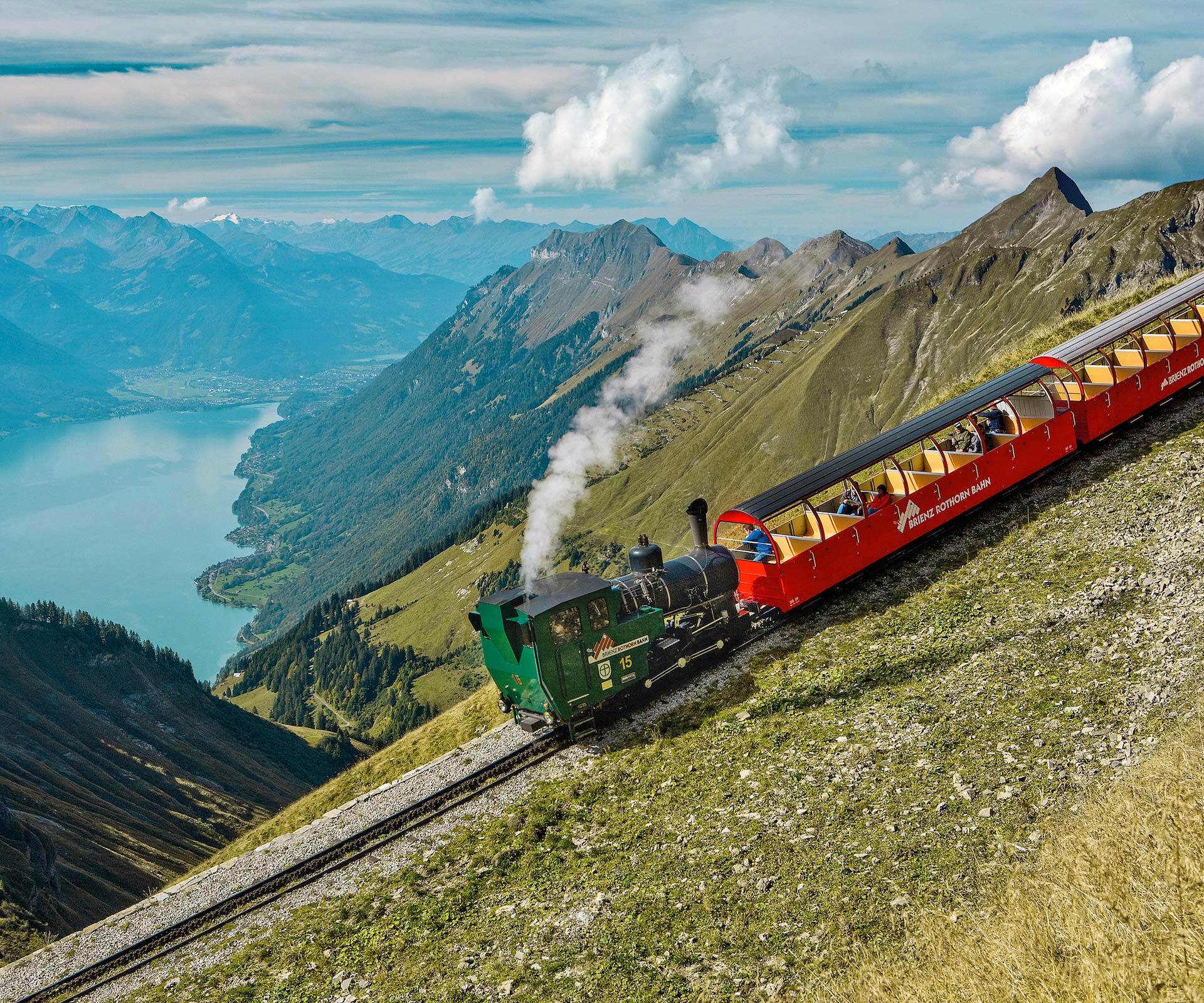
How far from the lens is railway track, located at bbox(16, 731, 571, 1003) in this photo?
710 inches

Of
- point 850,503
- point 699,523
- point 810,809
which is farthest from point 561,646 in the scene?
point 850,503

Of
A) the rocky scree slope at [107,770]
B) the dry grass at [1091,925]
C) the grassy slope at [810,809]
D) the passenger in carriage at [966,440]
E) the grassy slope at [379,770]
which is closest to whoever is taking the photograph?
the dry grass at [1091,925]

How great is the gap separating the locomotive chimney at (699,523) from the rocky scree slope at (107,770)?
94.0 ft

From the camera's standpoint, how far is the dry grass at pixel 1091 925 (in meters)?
9.73

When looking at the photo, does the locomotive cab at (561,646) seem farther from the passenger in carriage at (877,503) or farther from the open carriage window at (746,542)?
the passenger in carriage at (877,503)

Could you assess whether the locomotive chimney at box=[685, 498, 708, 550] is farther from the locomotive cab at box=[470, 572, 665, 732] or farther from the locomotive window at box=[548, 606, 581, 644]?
the locomotive window at box=[548, 606, 581, 644]

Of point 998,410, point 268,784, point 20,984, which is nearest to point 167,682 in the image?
point 268,784

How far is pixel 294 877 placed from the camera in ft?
64.4

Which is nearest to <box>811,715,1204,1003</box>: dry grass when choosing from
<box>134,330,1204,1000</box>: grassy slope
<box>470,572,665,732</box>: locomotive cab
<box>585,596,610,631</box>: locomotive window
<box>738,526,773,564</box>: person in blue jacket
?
<box>134,330,1204,1000</box>: grassy slope

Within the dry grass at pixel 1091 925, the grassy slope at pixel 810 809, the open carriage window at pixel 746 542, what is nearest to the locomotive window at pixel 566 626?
the grassy slope at pixel 810 809

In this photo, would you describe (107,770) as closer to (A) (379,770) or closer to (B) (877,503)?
(A) (379,770)

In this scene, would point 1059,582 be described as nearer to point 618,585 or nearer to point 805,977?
point 618,585

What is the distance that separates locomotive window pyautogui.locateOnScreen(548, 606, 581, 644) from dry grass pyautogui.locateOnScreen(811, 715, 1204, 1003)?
10531 millimetres

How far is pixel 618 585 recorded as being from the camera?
2344 centimetres
